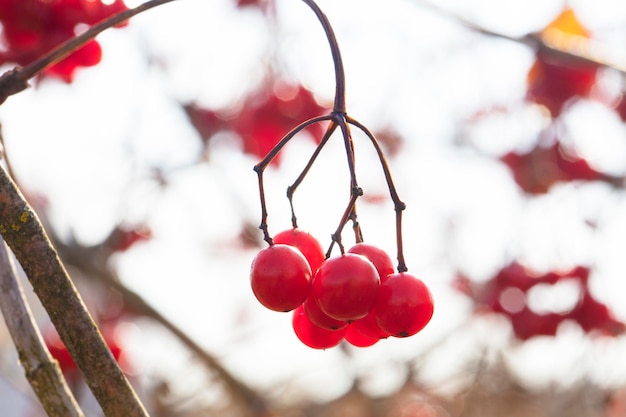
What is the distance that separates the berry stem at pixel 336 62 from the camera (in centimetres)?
99

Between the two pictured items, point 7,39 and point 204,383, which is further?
point 204,383

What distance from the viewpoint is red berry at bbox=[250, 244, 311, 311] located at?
1.06m

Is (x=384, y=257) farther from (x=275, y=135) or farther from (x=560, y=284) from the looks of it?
(x=560, y=284)

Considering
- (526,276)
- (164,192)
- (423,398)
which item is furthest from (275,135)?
(423,398)

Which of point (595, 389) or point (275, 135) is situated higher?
point (275, 135)

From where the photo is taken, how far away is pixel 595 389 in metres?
4.59

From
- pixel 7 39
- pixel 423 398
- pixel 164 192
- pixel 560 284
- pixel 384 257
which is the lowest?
pixel 423 398

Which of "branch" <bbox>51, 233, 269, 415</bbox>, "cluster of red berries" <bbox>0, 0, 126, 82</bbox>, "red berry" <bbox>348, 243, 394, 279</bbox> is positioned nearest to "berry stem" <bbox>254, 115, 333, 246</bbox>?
"red berry" <bbox>348, 243, 394, 279</bbox>

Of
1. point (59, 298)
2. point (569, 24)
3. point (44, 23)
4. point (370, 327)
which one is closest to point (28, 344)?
point (59, 298)

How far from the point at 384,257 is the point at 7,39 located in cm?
114

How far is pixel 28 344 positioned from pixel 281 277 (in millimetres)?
350

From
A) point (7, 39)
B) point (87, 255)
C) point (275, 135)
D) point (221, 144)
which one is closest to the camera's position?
point (7, 39)

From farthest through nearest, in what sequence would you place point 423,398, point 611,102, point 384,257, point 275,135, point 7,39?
point 423,398
point 611,102
point 275,135
point 7,39
point 384,257

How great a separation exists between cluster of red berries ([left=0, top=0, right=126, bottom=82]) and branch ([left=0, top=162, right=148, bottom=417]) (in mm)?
1029
